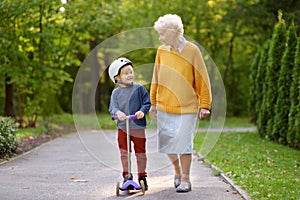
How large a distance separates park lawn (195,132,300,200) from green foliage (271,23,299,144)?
47 cm

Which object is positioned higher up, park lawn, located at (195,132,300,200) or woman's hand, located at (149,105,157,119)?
woman's hand, located at (149,105,157,119)

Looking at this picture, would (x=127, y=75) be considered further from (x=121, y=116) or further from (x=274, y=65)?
(x=274, y=65)

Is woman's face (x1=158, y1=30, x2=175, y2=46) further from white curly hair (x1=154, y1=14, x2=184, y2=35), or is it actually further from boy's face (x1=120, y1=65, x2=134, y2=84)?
boy's face (x1=120, y1=65, x2=134, y2=84)

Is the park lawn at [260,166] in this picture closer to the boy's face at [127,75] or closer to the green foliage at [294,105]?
the green foliage at [294,105]

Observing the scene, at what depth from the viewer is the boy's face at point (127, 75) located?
21.8 ft

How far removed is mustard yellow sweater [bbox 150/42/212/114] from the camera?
6602mm

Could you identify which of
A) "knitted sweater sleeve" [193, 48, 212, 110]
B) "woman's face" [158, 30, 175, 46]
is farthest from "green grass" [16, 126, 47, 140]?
"knitted sweater sleeve" [193, 48, 212, 110]

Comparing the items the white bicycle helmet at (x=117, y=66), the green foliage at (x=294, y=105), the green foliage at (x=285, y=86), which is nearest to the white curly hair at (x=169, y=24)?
the white bicycle helmet at (x=117, y=66)

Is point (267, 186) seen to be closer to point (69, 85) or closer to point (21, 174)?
point (21, 174)

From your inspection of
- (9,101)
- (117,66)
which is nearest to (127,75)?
(117,66)

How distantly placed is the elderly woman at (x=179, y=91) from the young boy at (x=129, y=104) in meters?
0.22

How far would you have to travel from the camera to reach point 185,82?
21.8 ft

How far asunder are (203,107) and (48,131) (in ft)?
37.1

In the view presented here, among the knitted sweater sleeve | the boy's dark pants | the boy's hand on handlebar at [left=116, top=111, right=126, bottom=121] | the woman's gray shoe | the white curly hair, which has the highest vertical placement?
the white curly hair
